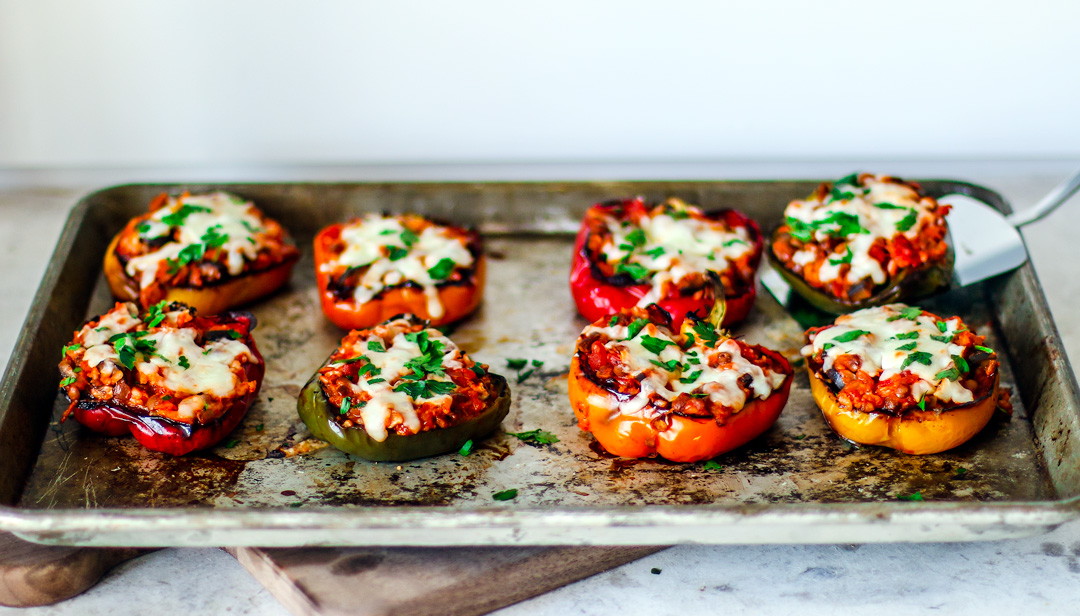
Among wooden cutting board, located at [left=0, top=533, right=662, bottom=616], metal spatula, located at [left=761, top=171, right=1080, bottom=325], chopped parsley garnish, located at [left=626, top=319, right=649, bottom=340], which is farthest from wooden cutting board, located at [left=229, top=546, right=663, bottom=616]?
metal spatula, located at [left=761, top=171, right=1080, bottom=325]

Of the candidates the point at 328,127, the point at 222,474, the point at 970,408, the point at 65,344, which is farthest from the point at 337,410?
the point at 328,127

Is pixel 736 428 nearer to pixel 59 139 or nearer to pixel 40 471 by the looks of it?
pixel 40 471

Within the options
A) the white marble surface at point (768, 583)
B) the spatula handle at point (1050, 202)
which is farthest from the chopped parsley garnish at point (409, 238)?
the spatula handle at point (1050, 202)

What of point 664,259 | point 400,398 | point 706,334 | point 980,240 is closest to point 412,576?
point 400,398

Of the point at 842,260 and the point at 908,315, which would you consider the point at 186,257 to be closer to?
the point at 842,260

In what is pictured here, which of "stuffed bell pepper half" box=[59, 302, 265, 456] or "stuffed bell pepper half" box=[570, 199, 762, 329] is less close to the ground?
"stuffed bell pepper half" box=[570, 199, 762, 329]

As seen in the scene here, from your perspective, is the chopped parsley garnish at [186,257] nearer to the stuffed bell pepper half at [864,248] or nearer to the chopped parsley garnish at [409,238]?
the chopped parsley garnish at [409,238]

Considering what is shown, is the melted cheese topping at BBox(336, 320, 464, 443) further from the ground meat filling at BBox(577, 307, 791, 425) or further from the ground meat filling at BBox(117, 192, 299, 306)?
the ground meat filling at BBox(117, 192, 299, 306)

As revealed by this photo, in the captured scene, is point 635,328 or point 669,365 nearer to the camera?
point 669,365
